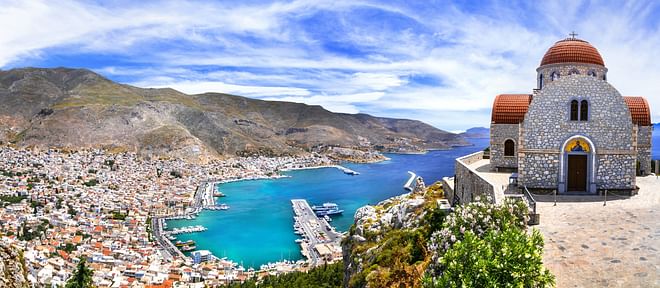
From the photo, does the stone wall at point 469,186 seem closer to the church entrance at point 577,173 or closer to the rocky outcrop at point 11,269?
the church entrance at point 577,173

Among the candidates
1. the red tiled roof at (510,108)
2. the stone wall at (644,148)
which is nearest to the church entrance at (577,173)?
the red tiled roof at (510,108)

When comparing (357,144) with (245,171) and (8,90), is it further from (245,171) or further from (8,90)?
(8,90)

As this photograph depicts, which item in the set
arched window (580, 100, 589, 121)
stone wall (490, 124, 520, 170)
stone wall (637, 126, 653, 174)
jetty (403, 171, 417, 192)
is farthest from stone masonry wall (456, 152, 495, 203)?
jetty (403, 171, 417, 192)

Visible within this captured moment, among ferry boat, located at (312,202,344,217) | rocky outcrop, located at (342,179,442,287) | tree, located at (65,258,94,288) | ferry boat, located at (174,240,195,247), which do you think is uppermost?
rocky outcrop, located at (342,179,442,287)

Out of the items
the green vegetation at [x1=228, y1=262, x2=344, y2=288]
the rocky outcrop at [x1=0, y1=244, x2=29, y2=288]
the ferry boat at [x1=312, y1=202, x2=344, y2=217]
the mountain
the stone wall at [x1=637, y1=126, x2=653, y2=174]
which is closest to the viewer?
the rocky outcrop at [x1=0, y1=244, x2=29, y2=288]

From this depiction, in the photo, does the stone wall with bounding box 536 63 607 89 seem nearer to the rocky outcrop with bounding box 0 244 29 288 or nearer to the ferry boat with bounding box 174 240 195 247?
the rocky outcrop with bounding box 0 244 29 288

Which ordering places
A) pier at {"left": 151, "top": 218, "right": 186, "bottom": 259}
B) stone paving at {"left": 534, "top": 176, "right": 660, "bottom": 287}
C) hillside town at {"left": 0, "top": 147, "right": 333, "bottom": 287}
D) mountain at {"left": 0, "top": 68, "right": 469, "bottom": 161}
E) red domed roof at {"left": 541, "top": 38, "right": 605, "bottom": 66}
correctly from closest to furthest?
1. stone paving at {"left": 534, "top": 176, "right": 660, "bottom": 287}
2. red domed roof at {"left": 541, "top": 38, "right": 605, "bottom": 66}
3. hillside town at {"left": 0, "top": 147, "right": 333, "bottom": 287}
4. pier at {"left": 151, "top": 218, "right": 186, "bottom": 259}
5. mountain at {"left": 0, "top": 68, "right": 469, "bottom": 161}

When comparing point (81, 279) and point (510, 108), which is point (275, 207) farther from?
point (510, 108)
